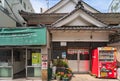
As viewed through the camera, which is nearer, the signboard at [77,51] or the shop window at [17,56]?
the shop window at [17,56]

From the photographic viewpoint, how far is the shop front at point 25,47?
51.2 feet

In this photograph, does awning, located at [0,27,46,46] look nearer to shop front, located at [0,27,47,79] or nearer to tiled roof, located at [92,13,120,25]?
shop front, located at [0,27,47,79]

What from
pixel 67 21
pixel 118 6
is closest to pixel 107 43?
pixel 67 21

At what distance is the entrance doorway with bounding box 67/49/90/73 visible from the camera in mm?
20062

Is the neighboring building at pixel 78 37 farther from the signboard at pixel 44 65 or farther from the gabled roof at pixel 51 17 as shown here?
the signboard at pixel 44 65

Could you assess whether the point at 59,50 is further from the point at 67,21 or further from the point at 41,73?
the point at 41,73

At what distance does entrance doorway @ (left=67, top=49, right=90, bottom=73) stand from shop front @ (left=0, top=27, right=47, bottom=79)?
4.68 metres

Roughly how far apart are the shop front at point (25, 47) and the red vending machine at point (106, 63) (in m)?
4.28

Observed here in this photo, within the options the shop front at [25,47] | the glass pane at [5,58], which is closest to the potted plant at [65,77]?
the shop front at [25,47]

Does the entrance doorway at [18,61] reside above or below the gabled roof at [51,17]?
below

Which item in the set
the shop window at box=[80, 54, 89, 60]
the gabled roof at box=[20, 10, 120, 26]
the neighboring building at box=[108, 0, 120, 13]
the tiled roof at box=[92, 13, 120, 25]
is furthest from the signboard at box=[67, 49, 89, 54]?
the neighboring building at box=[108, 0, 120, 13]

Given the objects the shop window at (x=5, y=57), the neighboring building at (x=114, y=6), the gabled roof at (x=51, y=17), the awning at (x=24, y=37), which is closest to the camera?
the awning at (x=24, y=37)

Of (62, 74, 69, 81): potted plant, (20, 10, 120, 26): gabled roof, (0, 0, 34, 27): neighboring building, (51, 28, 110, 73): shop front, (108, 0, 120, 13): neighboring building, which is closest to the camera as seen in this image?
(62, 74, 69, 81): potted plant

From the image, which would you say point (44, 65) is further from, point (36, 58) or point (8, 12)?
point (8, 12)
